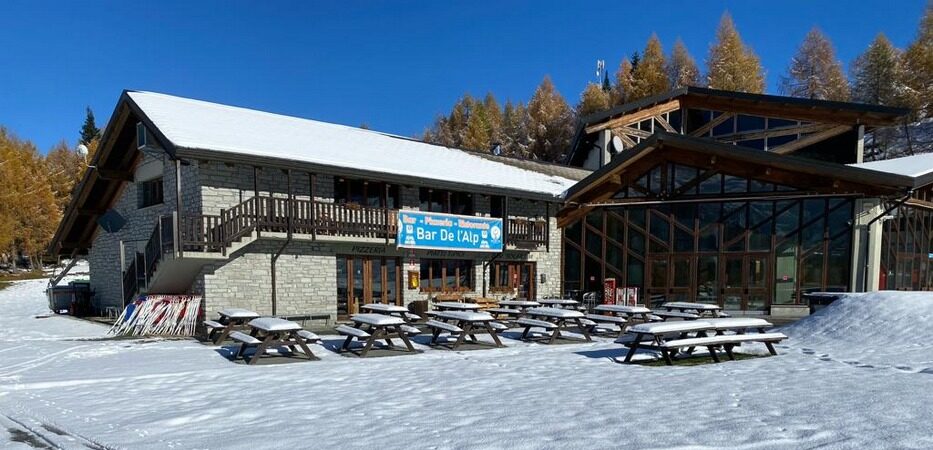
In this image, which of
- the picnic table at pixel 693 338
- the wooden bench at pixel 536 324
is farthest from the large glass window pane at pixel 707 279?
the picnic table at pixel 693 338

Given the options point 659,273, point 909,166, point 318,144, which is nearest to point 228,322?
point 318,144

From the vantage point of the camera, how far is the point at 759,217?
1622 centimetres

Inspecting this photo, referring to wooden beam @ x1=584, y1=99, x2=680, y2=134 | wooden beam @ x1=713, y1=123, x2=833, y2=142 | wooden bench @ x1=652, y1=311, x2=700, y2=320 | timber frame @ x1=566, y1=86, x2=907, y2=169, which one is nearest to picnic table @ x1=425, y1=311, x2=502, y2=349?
wooden bench @ x1=652, y1=311, x2=700, y2=320

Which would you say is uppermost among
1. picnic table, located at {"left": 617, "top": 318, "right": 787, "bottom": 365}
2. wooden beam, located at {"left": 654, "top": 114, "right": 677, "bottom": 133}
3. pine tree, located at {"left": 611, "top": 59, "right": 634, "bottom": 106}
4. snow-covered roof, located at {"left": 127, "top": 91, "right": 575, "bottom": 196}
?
pine tree, located at {"left": 611, "top": 59, "right": 634, "bottom": 106}

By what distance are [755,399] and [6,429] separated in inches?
301

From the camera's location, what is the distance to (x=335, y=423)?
195 inches

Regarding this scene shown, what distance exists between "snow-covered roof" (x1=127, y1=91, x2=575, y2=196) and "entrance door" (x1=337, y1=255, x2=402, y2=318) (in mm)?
2918

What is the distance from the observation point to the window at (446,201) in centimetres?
1730

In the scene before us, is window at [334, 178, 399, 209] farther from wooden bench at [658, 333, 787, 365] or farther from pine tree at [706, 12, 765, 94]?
pine tree at [706, 12, 765, 94]

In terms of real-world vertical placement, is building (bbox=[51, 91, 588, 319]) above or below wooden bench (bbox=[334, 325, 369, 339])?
above

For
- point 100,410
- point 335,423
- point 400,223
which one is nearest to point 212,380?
point 100,410

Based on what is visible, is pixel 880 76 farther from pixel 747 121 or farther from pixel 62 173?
pixel 62 173

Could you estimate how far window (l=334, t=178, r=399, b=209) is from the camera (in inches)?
611

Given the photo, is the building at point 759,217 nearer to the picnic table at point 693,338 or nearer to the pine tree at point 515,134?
the picnic table at point 693,338
